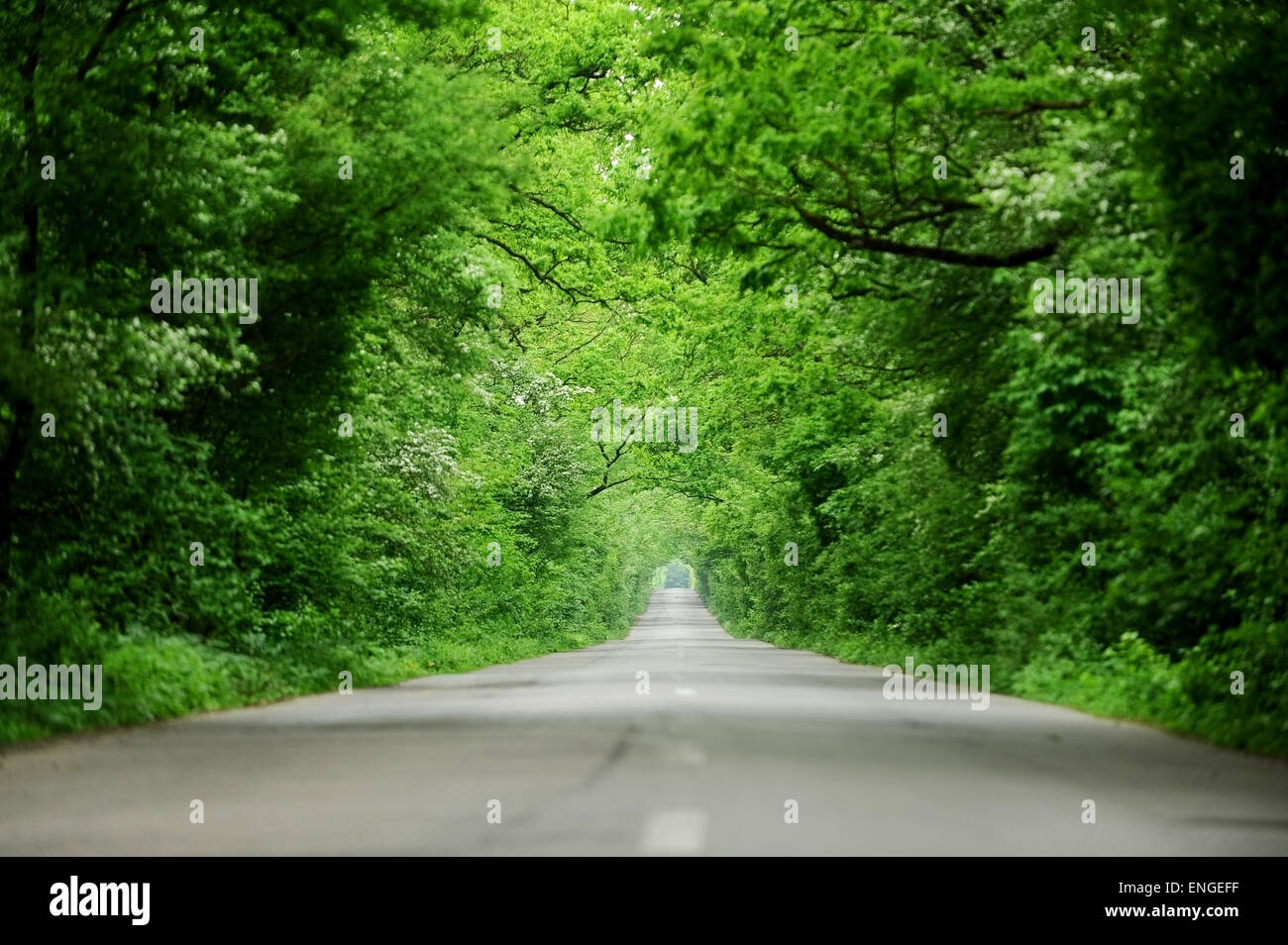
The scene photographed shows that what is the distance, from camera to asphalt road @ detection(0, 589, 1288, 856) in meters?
8.73

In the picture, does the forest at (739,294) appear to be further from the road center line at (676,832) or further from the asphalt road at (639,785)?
the road center line at (676,832)

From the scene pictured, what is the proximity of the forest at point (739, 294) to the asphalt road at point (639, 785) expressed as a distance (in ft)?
6.09

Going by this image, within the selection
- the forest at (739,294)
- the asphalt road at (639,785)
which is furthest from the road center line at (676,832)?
the forest at (739,294)

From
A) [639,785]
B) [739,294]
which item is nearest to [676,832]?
[639,785]

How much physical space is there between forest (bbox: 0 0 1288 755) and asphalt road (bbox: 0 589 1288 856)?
73.0 inches

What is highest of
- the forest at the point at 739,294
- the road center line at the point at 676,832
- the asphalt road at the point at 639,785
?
the forest at the point at 739,294

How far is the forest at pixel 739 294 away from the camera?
624 inches

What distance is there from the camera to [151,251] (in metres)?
18.3

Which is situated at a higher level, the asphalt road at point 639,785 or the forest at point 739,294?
the forest at point 739,294

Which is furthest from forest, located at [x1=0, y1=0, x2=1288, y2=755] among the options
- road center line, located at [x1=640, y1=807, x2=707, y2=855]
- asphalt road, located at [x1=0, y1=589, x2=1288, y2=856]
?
road center line, located at [x1=640, y1=807, x2=707, y2=855]

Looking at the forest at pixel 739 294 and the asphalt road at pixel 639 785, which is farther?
the forest at pixel 739 294
